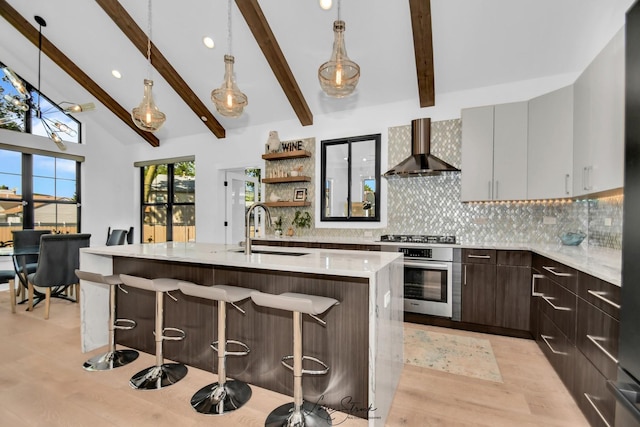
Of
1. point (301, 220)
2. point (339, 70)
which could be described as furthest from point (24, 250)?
point (339, 70)

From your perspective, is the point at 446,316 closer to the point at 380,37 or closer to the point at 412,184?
the point at 412,184

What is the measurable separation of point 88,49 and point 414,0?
4843mm

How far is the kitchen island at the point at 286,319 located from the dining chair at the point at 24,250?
215cm

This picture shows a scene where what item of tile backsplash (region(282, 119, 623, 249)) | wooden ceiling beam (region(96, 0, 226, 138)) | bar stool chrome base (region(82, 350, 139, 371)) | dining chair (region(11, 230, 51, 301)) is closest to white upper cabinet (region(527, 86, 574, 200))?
tile backsplash (region(282, 119, 623, 249))

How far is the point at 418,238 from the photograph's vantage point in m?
3.70

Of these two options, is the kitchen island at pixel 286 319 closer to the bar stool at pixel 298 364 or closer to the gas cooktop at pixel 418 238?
the bar stool at pixel 298 364

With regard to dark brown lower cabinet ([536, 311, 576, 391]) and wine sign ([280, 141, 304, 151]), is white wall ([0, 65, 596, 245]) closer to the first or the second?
wine sign ([280, 141, 304, 151])

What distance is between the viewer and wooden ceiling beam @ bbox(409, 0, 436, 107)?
9.47 feet

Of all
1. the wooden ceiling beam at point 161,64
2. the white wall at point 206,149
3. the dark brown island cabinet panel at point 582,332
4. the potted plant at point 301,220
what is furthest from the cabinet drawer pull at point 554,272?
the wooden ceiling beam at point 161,64

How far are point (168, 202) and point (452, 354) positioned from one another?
20.1ft

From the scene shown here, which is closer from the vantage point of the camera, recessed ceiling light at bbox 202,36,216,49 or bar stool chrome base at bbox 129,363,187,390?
bar stool chrome base at bbox 129,363,187,390

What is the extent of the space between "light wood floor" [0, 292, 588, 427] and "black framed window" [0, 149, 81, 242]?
3542 mm

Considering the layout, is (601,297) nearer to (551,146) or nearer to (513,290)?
(513,290)

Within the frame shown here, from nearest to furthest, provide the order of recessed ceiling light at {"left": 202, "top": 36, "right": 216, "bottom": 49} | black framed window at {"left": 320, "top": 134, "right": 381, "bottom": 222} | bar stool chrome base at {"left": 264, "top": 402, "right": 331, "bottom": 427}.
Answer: bar stool chrome base at {"left": 264, "top": 402, "right": 331, "bottom": 427} → recessed ceiling light at {"left": 202, "top": 36, "right": 216, "bottom": 49} → black framed window at {"left": 320, "top": 134, "right": 381, "bottom": 222}
